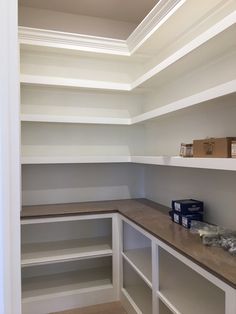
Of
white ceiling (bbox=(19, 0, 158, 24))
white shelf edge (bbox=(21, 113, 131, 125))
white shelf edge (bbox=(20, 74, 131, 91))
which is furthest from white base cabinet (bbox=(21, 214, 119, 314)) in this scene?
white ceiling (bbox=(19, 0, 158, 24))

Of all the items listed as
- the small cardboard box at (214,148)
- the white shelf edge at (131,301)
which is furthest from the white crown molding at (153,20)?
the white shelf edge at (131,301)

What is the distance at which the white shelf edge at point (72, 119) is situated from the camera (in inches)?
94.0

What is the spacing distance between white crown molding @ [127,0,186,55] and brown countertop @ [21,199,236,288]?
1446 millimetres

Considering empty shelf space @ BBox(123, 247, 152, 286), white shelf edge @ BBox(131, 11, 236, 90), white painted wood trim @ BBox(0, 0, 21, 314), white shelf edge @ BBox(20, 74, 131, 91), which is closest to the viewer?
white painted wood trim @ BBox(0, 0, 21, 314)

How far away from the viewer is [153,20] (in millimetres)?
2049

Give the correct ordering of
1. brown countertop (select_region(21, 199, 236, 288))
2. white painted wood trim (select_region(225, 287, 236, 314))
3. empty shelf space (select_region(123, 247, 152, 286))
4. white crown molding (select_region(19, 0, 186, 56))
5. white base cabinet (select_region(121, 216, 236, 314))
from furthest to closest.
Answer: white crown molding (select_region(19, 0, 186, 56))
empty shelf space (select_region(123, 247, 152, 286))
white base cabinet (select_region(121, 216, 236, 314))
brown countertop (select_region(21, 199, 236, 288))
white painted wood trim (select_region(225, 287, 236, 314))

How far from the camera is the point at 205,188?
1969mm

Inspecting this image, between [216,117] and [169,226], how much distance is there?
808 mm

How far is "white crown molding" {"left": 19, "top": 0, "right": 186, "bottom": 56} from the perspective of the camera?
2.14 meters

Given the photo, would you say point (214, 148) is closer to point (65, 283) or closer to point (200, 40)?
point (200, 40)

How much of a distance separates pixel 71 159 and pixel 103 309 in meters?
1.32

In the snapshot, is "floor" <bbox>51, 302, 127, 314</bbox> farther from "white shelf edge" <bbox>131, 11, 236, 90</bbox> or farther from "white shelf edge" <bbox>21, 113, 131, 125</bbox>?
"white shelf edge" <bbox>131, 11, 236, 90</bbox>

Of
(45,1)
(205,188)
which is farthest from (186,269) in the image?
(45,1)

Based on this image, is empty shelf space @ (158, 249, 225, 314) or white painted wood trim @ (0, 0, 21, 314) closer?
white painted wood trim @ (0, 0, 21, 314)
